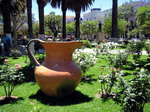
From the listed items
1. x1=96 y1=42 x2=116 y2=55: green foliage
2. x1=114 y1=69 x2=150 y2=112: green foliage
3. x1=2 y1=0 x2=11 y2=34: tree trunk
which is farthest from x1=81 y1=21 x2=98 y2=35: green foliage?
x1=114 y1=69 x2=150 y2=112: green foliage

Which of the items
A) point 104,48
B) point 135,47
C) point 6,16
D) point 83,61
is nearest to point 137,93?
point 83,61

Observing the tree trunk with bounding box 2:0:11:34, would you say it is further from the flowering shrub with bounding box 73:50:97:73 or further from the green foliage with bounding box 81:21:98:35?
the green foliage with bounding box 81:21:98:35

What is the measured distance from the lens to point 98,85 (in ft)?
17.1

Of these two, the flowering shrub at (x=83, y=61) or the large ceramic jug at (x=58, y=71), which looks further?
the flowering shrub at (x=83, y=61)

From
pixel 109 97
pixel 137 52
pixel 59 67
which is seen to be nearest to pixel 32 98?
pixel 59 67

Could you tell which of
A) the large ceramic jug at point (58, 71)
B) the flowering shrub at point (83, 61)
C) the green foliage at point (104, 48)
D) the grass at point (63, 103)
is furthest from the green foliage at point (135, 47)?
the large ceramic jug at point (58, 71)

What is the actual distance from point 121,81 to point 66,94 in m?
1.47

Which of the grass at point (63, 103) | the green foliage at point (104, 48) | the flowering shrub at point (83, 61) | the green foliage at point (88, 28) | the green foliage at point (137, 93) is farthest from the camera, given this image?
the green foliage at point (88, 28)

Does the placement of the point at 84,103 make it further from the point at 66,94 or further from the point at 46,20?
the point at 46,20

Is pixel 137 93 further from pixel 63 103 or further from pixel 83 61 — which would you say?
pixel 83 61

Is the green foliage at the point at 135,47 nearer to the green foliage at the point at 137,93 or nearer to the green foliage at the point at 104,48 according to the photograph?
the green foliage at the point at 104,48

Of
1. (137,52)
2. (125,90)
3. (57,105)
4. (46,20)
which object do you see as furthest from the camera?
(46,20)

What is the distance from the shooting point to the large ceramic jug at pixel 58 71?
3.78 meters

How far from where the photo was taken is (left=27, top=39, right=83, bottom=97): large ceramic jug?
3781 mm
